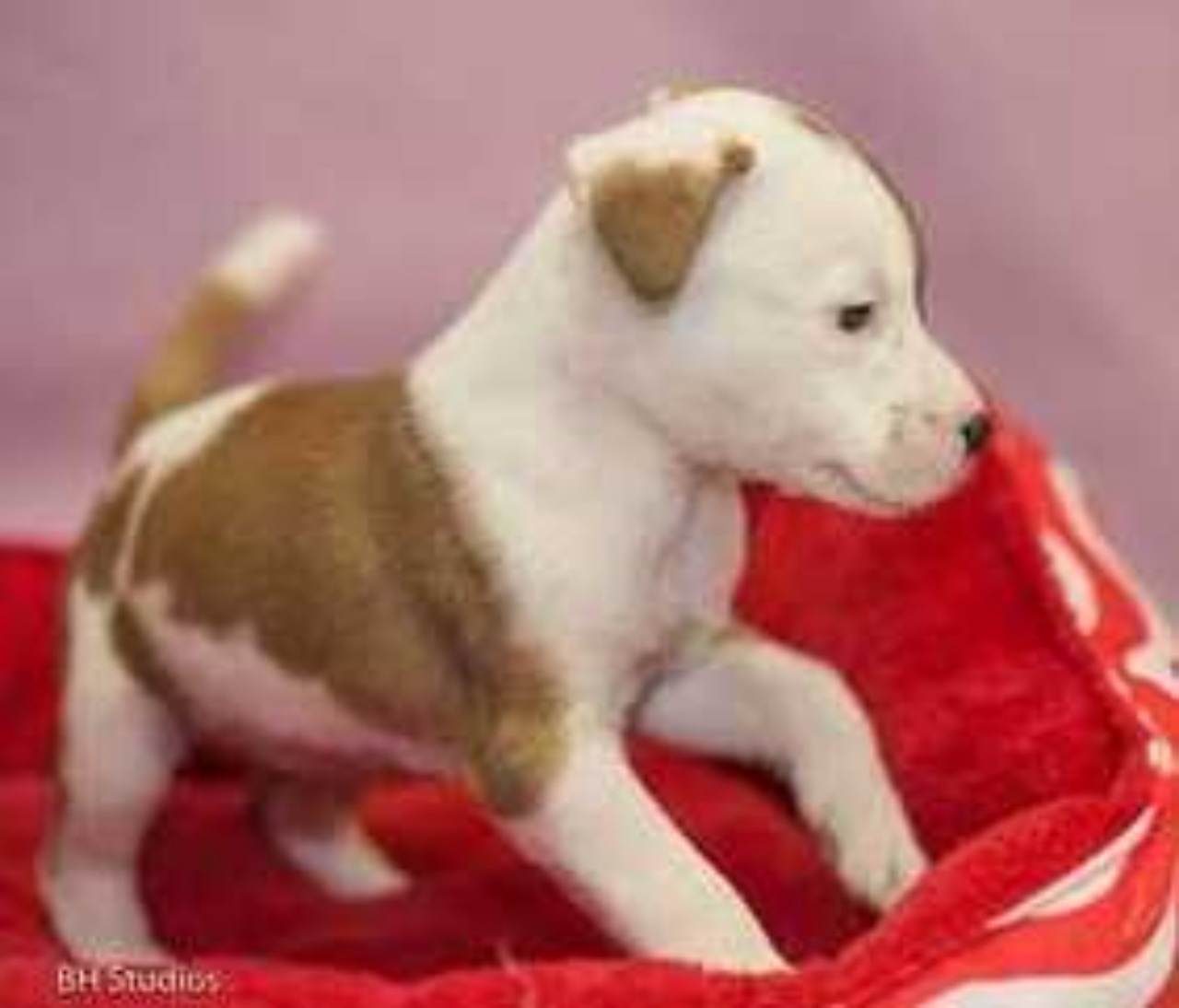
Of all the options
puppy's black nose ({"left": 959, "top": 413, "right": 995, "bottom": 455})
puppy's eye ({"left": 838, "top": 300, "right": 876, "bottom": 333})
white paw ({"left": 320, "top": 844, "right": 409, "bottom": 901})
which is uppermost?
puppy's eye ({"left": 838, "top": 300, "right": 876, "bottom": 333})

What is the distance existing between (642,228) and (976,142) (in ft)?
2.83

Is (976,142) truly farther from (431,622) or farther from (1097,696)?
(431,622)

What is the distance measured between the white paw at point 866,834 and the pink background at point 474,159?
0.73m

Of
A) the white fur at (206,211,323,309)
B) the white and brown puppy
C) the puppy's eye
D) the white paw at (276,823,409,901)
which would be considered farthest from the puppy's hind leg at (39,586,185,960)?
the puppy's eye

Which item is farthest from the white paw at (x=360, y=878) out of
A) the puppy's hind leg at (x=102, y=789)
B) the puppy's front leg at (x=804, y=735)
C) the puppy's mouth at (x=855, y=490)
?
the puppy's mouth at (x=855, y=490)

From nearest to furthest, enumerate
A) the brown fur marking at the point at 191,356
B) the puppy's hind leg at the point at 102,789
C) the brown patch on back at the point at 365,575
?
the brown patch on back at the point at 365,575 → the puppy's hind leg at the point at 102,789 → the brown fur marking at the point at 191,356

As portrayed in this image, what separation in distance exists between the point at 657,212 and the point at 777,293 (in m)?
0.07

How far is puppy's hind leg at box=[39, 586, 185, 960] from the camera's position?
56.1 inches

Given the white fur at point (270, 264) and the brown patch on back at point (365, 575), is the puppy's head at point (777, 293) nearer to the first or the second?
the brown patch on back at point (365, 575)

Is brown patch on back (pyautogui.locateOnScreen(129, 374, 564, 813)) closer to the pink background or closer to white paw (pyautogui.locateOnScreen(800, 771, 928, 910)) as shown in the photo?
white paw (pyautogui.locateOnScreen(800, 771, 928, 910))

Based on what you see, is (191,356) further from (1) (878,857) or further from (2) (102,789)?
(1) (878,857)

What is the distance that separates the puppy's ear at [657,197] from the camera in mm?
1139

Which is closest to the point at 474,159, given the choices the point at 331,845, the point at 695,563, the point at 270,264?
the point at 270,264

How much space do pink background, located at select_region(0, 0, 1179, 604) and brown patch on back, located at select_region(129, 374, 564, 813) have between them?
0.56 metres
